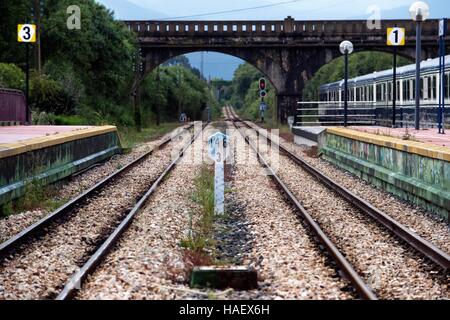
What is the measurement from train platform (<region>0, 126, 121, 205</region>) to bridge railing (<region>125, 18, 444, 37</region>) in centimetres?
3241

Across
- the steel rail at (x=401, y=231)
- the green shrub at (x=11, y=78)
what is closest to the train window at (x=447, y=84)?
the steel rail at (x=401, y=231)

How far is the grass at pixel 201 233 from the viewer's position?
8664mm

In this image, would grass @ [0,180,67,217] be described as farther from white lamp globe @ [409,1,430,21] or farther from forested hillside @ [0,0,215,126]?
forested hillside @ [0,0,215,126]

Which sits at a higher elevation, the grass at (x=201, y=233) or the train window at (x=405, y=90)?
the train window at (x=405, y=90)

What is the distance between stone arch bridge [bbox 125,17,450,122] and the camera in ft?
178

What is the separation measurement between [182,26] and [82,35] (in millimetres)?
14660

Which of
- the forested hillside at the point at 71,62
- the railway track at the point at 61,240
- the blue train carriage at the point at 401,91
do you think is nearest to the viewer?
the railway track at the point at 61,240

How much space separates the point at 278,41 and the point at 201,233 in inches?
1830

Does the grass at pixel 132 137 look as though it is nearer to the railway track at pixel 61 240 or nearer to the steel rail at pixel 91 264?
the railway track at pixel 61 240

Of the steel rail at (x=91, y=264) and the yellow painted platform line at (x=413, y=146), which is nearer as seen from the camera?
the steel rail at (x=91, y=264)

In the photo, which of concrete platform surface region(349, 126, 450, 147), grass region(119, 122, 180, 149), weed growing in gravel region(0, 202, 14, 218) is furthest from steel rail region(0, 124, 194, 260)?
grass region(119, 122, 180, 149)

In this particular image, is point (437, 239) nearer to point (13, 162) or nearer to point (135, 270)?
point (135, 270)

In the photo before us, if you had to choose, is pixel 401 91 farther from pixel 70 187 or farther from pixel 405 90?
pixel 70 187
